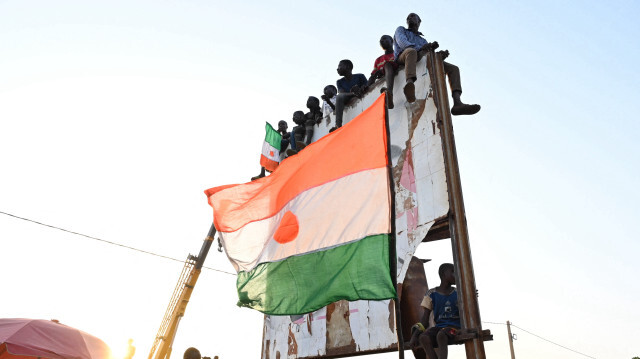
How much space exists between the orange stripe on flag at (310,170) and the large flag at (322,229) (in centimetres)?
1

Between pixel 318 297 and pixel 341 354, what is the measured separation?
2.98 meters

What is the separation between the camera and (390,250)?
12.4 ft

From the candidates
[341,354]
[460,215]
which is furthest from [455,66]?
→ [341,354]

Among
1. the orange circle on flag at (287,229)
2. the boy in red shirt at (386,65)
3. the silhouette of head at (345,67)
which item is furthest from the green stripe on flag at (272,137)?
the orange circle on flag at (287,229)

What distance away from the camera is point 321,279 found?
435 cm

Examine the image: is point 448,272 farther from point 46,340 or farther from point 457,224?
point 46,340

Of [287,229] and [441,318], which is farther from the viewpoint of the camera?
[287,229]

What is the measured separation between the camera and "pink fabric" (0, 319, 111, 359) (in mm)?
7570

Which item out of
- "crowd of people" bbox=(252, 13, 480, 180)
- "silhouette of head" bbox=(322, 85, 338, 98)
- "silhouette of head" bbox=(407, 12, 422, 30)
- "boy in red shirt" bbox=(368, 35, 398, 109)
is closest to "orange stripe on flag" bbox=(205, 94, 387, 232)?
"crowd of people" bbox=(252, 13, 480, 180)

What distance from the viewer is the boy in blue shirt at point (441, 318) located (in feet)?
15.1

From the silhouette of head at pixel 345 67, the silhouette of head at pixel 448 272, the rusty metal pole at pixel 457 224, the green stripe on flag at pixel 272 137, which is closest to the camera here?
the rusty metal pole at pixel 457 224

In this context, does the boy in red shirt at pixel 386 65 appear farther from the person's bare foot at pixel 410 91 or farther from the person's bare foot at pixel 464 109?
the person's bare foot at pixel 464 109

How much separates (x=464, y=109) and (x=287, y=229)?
2919 mm

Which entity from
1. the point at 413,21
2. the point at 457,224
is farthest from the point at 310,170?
the point at 413,21
